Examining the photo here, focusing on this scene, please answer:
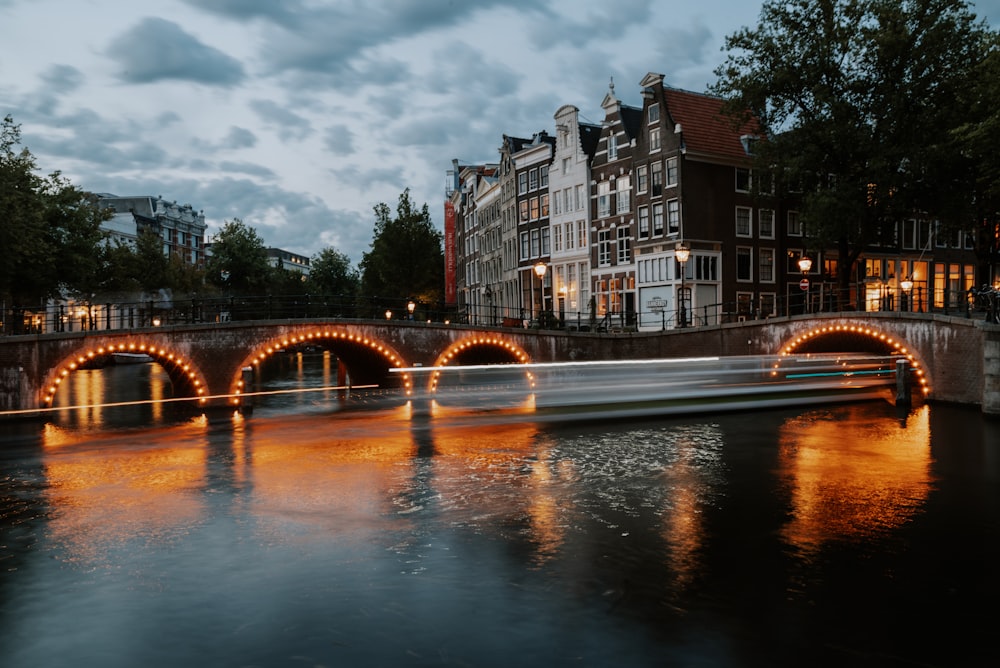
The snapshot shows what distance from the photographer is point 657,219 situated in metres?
47.6

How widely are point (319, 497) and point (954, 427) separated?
16.4m

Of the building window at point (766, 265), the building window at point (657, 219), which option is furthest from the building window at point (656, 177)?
the building window at point (766, 265)

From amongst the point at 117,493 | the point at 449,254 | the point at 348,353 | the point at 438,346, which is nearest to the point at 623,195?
the point at 438,346

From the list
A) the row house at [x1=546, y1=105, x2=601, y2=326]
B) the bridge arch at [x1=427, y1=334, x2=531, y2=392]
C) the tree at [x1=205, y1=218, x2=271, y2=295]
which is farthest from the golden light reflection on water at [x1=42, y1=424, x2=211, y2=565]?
the tree at [x1=205, y1=218, x2=271, y2=295]

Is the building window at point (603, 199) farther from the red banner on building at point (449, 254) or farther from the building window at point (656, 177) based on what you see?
the red banner on building at point (449, 254)

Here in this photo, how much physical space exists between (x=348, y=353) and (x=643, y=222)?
61.9 ft

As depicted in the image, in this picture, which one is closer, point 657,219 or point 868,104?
point 868,104

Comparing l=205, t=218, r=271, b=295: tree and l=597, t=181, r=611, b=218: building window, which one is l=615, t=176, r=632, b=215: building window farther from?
l=205, t=218, r=271, b=295: tree

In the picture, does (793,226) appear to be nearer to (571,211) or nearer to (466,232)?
(571,211)

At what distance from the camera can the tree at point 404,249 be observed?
229 feet

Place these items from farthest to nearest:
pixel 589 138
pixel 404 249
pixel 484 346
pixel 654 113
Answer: pixel 404 249
pixel 589 138
pixel 654 113
pixel 484 346

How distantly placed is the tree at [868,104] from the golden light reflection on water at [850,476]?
1831 cm

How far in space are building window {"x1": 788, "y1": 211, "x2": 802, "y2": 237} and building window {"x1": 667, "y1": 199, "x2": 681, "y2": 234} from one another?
335 inches

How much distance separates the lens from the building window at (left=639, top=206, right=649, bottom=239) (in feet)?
159
